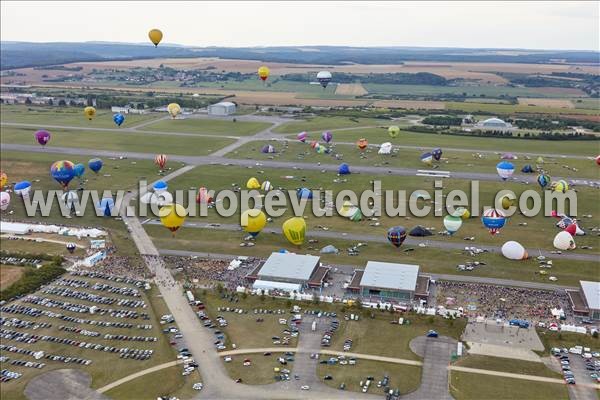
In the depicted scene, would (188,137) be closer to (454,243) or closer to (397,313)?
(454,243)

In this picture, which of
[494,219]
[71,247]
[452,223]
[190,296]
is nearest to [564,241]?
[494,219]

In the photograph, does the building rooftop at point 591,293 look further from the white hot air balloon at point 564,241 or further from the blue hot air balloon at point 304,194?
the blue hot air balloon at point 304,194

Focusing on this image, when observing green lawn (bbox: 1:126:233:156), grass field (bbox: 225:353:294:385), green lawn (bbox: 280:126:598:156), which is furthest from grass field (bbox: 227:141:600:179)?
grass field (bbox: 225:353:294:385)

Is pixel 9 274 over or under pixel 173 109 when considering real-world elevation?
under

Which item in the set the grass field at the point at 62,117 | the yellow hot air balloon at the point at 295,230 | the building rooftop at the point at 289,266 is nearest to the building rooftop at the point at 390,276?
the building rooftop at the point at 289,266

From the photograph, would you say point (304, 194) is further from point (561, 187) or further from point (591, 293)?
point (591, 293)

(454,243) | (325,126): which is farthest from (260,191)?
(325,126)

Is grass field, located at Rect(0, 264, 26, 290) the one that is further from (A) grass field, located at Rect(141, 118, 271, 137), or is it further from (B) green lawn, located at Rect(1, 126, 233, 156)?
(A) grass field, located at Rect(141, 118, 271, 137)
